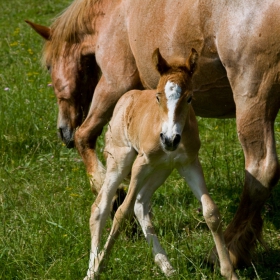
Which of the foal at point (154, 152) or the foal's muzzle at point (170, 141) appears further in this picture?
the foal at point (154, 152)

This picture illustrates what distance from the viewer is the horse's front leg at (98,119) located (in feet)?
19.9

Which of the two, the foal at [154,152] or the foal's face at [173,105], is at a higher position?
the foal's face at [173,105]

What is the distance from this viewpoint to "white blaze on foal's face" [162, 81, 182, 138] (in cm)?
400

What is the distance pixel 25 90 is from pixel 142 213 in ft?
13.9

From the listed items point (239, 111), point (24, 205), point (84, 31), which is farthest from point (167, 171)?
point (84, 31)

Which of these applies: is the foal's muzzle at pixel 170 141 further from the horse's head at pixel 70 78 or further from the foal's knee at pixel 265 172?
the horse's head at pixel 70 78

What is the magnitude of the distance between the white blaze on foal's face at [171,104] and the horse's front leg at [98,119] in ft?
6.38

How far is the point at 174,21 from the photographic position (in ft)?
16.7

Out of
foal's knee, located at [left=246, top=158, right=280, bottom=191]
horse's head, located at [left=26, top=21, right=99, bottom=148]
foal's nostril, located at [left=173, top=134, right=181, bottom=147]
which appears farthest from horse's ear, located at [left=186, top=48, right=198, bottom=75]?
horse's head, located at [left=26, top=21, right=99, bottom=148]

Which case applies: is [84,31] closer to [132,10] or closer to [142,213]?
[132,10]

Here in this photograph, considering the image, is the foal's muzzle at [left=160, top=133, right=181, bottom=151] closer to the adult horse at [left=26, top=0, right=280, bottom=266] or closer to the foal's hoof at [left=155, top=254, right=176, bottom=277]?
the adult horse at [left=26, top=0, right=280, bottom=266]

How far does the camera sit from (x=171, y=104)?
407 cm

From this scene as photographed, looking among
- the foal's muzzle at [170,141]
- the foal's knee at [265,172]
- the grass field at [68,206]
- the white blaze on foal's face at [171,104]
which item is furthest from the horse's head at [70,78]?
the foal's muzzle at [170,141]

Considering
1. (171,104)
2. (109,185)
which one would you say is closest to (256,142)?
(171,104)
